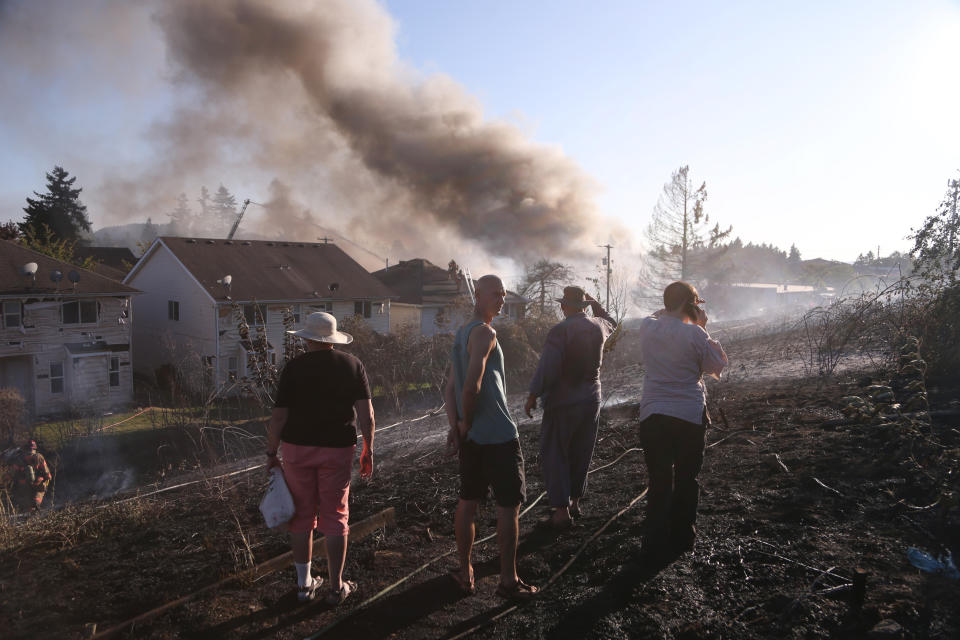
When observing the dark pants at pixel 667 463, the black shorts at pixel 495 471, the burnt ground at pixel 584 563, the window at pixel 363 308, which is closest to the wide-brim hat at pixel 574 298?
the dark pants at pixel 667 463

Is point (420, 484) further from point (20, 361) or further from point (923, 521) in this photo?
point (20, 361)

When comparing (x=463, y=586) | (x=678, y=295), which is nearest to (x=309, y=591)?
(x=463, y=586)

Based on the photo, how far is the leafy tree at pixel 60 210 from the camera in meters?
46.1

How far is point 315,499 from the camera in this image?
3.44 m

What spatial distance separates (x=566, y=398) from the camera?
171 inches

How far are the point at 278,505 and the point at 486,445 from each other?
1.23 metres

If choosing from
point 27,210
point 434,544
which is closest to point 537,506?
point 434,544

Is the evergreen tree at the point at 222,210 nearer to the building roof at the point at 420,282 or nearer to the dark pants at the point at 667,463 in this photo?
the building roof at the point at 420,282

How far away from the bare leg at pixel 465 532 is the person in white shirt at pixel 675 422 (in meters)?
1.17

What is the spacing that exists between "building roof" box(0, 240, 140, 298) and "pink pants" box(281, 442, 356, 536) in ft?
76.5

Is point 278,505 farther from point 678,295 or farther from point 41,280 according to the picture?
point 41,280

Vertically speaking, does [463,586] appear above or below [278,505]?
below

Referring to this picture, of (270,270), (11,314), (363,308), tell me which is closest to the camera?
(11,314)

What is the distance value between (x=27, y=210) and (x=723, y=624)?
58.1m
